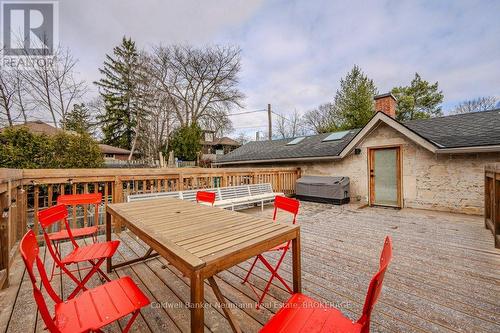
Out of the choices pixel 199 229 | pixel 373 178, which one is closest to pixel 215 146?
pixel 373 178

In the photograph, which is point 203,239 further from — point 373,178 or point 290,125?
point 290,125

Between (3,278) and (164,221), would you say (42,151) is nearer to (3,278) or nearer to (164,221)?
(3,278)

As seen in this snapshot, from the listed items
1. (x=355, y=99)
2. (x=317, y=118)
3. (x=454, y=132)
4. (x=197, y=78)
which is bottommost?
(x=454, y=132)

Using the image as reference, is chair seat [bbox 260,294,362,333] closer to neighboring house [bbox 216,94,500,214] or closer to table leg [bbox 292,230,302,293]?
table leg [bbox 292,230,302,293]

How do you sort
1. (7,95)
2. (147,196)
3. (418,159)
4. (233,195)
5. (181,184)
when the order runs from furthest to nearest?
(7,95) < (418,159) < (233,195) < (181,184) < (147,196)

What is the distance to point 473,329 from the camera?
1804 millimetres

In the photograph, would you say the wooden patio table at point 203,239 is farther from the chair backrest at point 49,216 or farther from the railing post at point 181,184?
the railing post at point 181,184

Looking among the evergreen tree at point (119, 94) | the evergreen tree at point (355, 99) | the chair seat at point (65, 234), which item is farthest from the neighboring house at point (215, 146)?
the chair seat at point (65, 234)

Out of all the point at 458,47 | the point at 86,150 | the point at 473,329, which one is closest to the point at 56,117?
the point at 86,150

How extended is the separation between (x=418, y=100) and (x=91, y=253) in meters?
24.7

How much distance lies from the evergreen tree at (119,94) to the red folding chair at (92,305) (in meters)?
24.5

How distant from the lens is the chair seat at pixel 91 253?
81.7 inches

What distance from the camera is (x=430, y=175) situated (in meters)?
6.68

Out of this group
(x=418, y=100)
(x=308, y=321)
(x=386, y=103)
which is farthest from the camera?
(x=418, y=100)
